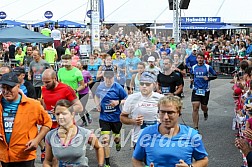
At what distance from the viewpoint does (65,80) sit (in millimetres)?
8867

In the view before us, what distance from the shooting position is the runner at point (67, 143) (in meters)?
4.25

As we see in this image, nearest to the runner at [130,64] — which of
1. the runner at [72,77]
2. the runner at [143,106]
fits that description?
the runner at [72,77]

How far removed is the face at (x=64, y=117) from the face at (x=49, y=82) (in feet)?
6.84

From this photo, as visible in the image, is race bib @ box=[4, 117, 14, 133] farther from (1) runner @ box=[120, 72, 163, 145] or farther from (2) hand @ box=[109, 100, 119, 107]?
(2) hand @ box=[109, 100, 119, 107]

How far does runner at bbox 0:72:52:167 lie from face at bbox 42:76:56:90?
150 centimetres

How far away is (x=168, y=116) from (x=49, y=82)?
3.22 meters

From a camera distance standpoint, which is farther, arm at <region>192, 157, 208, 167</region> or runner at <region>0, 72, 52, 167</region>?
runner at <region>0, 72, 52, 167</region>

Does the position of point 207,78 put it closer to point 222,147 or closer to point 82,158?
point 222,147

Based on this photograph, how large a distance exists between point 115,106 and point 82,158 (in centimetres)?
297

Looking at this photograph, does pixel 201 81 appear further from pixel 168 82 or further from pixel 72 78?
pixel 72 78

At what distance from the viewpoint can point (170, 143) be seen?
3.58 metres

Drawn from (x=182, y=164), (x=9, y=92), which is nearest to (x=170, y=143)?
(x=182, y=164)

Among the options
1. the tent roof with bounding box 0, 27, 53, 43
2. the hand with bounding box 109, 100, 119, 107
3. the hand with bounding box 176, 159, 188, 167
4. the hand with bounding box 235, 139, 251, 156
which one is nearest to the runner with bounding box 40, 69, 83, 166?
the hand with bounding box 109, 100, 119, 107

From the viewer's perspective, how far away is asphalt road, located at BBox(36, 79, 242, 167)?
24.4ft
